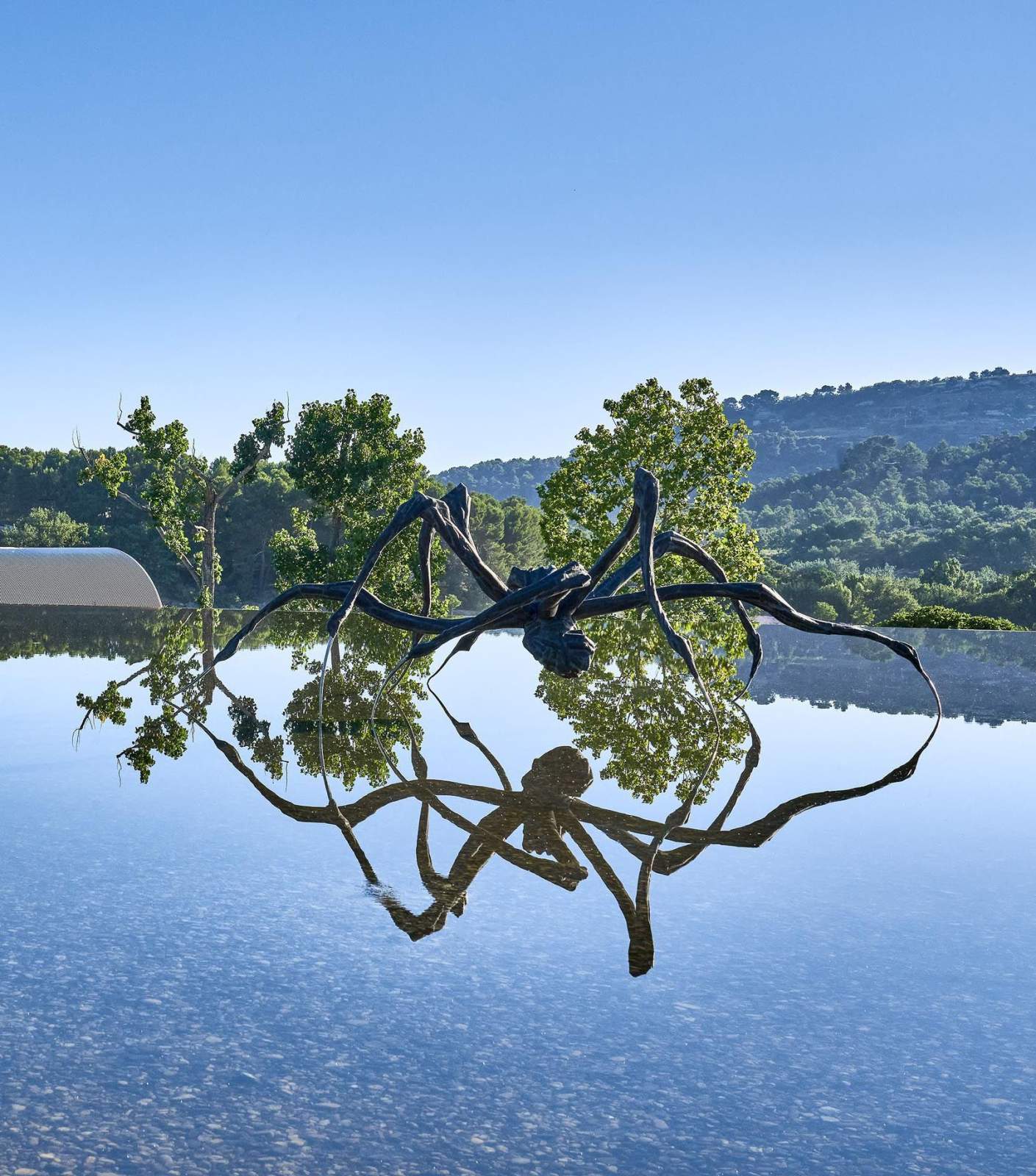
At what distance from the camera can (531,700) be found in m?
13.2

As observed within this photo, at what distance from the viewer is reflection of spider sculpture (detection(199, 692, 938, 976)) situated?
505 centimetres

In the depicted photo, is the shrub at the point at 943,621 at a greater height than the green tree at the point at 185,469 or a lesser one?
lesser

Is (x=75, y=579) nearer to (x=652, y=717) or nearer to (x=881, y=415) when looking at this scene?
(x=652, y=717)

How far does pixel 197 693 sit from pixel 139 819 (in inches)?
238

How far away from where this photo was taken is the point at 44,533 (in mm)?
65062

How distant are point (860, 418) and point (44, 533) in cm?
12943

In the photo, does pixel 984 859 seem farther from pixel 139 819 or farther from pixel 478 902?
pixel 139 819

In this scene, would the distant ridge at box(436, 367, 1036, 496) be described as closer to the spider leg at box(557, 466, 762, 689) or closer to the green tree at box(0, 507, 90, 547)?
the green tree at box(0, 507, 90, 547)

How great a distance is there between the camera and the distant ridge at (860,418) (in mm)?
143875

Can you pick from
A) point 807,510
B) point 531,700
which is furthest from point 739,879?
point 807,510

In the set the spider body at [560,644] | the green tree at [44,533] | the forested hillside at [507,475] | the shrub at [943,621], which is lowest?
the shrub at [943,621]

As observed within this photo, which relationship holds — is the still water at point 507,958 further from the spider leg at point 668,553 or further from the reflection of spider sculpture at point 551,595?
the spider leg at point 668,553

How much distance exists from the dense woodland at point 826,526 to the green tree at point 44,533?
0.32 feet

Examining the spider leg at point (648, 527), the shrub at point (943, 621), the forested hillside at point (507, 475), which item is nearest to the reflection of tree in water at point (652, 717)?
the spider leg at point (648, 527)
